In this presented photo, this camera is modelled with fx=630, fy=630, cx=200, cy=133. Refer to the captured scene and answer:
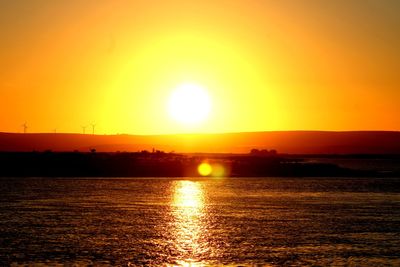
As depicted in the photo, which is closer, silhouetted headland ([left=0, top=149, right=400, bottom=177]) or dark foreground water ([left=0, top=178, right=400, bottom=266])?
dark foreground water ([left=0, top=178, right=400, bottom=266])

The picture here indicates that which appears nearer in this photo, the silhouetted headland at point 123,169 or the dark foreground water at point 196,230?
the dark foreground water at point 196,230

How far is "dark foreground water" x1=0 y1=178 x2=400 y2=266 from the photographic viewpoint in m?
37.8

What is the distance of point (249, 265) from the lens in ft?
116

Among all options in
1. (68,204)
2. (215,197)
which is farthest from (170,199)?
(68,204)

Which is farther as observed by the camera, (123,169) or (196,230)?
(123,169)

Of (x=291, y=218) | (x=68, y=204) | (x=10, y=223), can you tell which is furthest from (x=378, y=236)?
(x=68, y=204)

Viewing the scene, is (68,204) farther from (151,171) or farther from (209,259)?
(151,171)

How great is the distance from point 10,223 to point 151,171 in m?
98.9

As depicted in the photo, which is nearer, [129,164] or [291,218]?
[291,218]

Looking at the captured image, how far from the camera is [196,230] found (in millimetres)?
50875

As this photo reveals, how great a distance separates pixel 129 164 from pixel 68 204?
8579 cm

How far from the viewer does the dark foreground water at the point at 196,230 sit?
3775 centimetres

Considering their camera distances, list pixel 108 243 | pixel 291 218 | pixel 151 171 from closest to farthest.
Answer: pixel 108 243 → pixel 291 218 → pixel 151 171

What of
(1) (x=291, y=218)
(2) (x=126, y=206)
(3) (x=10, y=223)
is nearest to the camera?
(3) (x=10, y=223)
